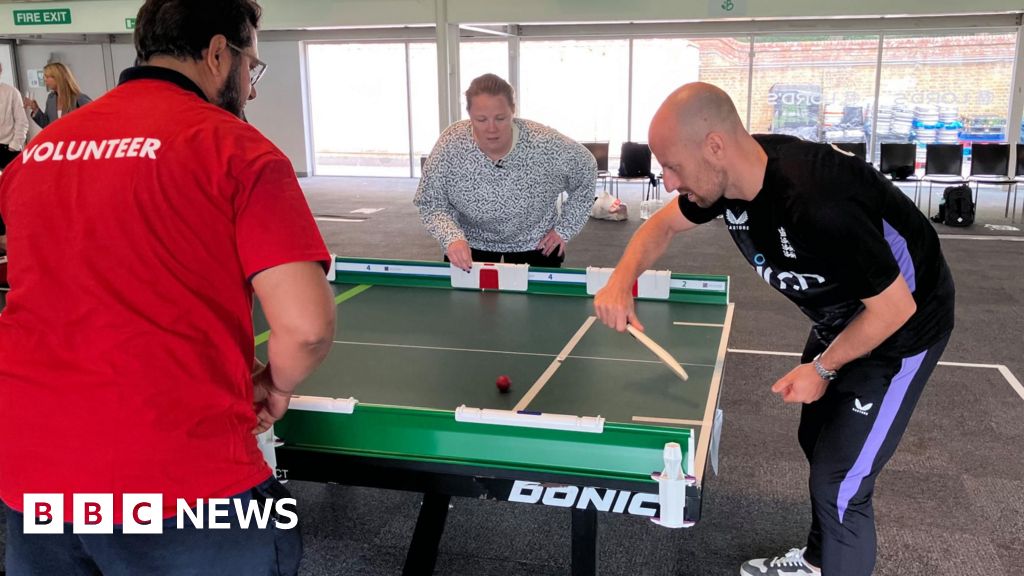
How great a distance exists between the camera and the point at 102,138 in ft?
3.71

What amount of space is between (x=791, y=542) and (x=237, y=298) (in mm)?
2124

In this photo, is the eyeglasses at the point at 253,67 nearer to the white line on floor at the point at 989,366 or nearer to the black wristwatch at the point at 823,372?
the black wristwatch at the point at 823,372

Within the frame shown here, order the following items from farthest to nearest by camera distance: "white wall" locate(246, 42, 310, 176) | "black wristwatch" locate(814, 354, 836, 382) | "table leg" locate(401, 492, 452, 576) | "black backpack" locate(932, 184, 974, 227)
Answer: "white wall" locate(246, 42, 310, 176), "black backpack" locate(932, 184, 974, 227), "table leg" locate(401, 492, 452, 576), "black wristwatch" locate(814, 354, 836, 382)

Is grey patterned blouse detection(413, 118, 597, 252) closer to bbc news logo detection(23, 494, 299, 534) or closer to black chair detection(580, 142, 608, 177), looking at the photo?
bbc news logo detection(23, 494, 299, 534)

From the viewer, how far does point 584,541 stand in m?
1.95

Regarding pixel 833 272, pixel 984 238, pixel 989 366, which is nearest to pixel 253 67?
pixel 833 272

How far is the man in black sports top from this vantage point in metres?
1.64

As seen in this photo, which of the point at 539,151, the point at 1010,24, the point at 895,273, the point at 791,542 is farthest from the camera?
the point at 1010,24

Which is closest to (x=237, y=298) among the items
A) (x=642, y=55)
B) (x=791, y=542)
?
(x=791, y=542)

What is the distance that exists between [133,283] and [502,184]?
2303mm

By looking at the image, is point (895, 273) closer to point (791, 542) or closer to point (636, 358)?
point (636, 358)

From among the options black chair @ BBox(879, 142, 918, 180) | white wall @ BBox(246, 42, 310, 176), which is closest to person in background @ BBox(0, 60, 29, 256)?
white wall @ BBox(246, 42, 310, 176)

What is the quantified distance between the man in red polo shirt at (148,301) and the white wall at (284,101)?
12.6m

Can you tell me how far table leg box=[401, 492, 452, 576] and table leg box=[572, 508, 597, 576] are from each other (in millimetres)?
535
